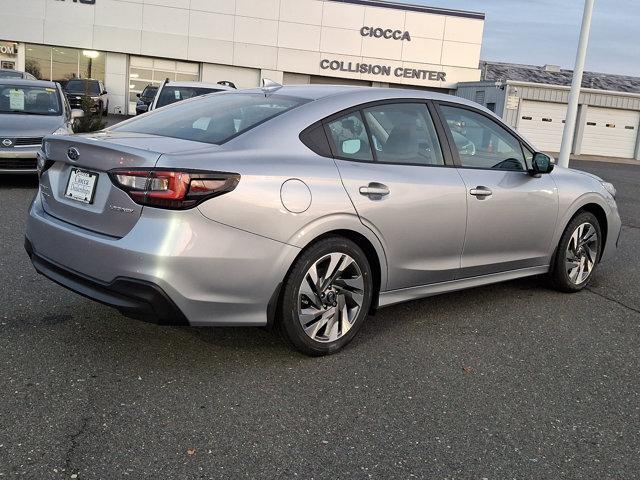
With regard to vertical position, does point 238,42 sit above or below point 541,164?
above

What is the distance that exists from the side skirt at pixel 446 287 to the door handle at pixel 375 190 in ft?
2.08

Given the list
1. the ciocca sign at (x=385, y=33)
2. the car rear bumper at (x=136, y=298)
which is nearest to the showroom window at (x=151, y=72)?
the ciocca sign at (x=385, y=33)

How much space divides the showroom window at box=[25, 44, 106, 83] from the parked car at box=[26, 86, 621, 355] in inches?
1377

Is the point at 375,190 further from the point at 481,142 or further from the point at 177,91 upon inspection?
the point at 177,91

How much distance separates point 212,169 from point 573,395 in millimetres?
2299

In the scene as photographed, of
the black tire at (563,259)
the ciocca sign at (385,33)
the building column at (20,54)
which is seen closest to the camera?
the black tire at (563,259)

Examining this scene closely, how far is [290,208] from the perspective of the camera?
3580 mm

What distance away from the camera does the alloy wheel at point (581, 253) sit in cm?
559

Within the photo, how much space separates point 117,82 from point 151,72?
1955mm

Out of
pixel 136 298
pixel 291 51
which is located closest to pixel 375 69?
pixel 291 51

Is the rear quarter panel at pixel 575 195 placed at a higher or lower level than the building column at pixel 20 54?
lower

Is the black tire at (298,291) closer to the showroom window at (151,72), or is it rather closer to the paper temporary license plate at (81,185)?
the paper temporary license plate at (81,185)

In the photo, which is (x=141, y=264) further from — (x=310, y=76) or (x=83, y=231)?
(x=310, y=76)

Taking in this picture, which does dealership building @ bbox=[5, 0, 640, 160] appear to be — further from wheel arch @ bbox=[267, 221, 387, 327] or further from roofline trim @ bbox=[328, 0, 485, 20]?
wheel arch @ bbox=[267, 221, 387, 327]
